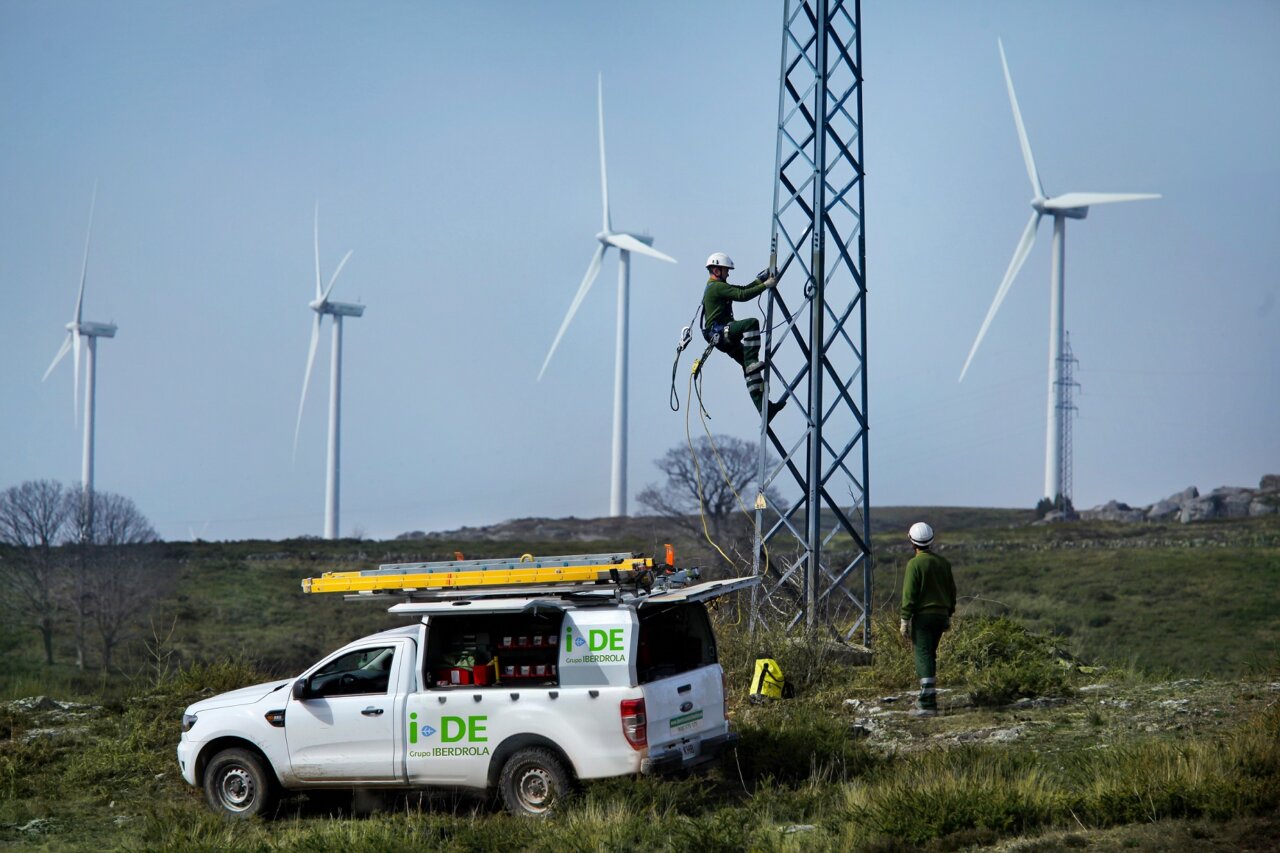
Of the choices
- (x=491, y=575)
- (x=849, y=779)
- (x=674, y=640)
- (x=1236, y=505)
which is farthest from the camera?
(x=1236, y=505)

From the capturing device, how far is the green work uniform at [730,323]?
16.6 meters

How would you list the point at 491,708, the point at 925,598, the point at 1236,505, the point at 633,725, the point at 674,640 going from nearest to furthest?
the point at 633,725
the point at 491,708
the point at 674,640
the point at 925,598
the point at 1236,505

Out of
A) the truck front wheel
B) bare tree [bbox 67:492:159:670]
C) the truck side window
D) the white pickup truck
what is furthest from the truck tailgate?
bare tree [bbox 67:492:159:670]

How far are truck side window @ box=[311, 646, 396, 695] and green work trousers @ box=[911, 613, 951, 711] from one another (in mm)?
5740

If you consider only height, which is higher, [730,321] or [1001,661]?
[730,321]

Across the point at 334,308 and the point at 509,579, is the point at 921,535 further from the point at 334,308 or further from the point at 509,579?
the point at 334,308

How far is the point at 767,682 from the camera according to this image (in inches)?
627

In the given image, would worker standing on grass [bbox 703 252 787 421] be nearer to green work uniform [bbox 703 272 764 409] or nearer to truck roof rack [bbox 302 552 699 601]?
green work uniform [bbox 703 272 764 409]

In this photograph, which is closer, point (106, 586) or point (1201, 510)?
point (106, 586)

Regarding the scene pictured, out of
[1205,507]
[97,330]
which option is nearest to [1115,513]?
[1205,507]

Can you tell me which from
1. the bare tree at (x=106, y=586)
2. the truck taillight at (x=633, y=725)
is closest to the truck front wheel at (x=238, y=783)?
the truck taillight at (x=633, y=725)

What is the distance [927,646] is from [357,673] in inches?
243

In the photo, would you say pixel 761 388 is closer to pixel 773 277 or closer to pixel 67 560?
pixel 773 277

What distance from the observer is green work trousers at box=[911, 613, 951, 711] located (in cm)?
1436
